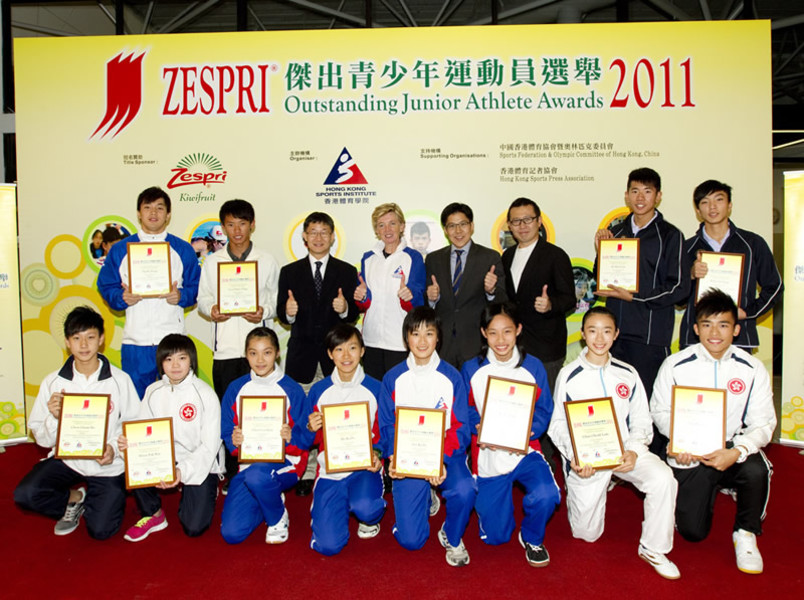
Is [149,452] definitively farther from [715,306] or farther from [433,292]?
[715,306]

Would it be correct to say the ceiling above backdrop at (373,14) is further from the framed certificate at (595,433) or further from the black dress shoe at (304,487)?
the black dress shoe at (304,487)

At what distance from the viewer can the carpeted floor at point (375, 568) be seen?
2.69 m

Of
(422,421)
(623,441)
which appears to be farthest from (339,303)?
(623,441)

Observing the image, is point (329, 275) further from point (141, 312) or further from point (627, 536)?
point (627, 536)

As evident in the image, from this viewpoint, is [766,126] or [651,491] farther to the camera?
[766,126]

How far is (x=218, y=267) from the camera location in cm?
386

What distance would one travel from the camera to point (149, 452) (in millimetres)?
3109

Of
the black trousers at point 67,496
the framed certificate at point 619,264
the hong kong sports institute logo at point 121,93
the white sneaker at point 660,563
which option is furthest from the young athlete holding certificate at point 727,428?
the hong kong sports institute logo at point 121,93

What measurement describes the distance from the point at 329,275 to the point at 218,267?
30.3 inches

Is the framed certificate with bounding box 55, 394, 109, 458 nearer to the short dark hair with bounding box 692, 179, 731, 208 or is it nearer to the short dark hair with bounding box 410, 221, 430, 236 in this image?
the short dark hair with bounding box 410, 221, 430, 236

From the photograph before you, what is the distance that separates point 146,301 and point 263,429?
4.64 ft

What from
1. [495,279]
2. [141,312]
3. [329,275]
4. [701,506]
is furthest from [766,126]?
[141,312]

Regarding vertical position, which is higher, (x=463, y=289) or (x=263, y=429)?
(x=463, y=289)

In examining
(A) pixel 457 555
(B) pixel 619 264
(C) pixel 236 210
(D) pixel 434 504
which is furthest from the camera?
(C) pixel 236 210
